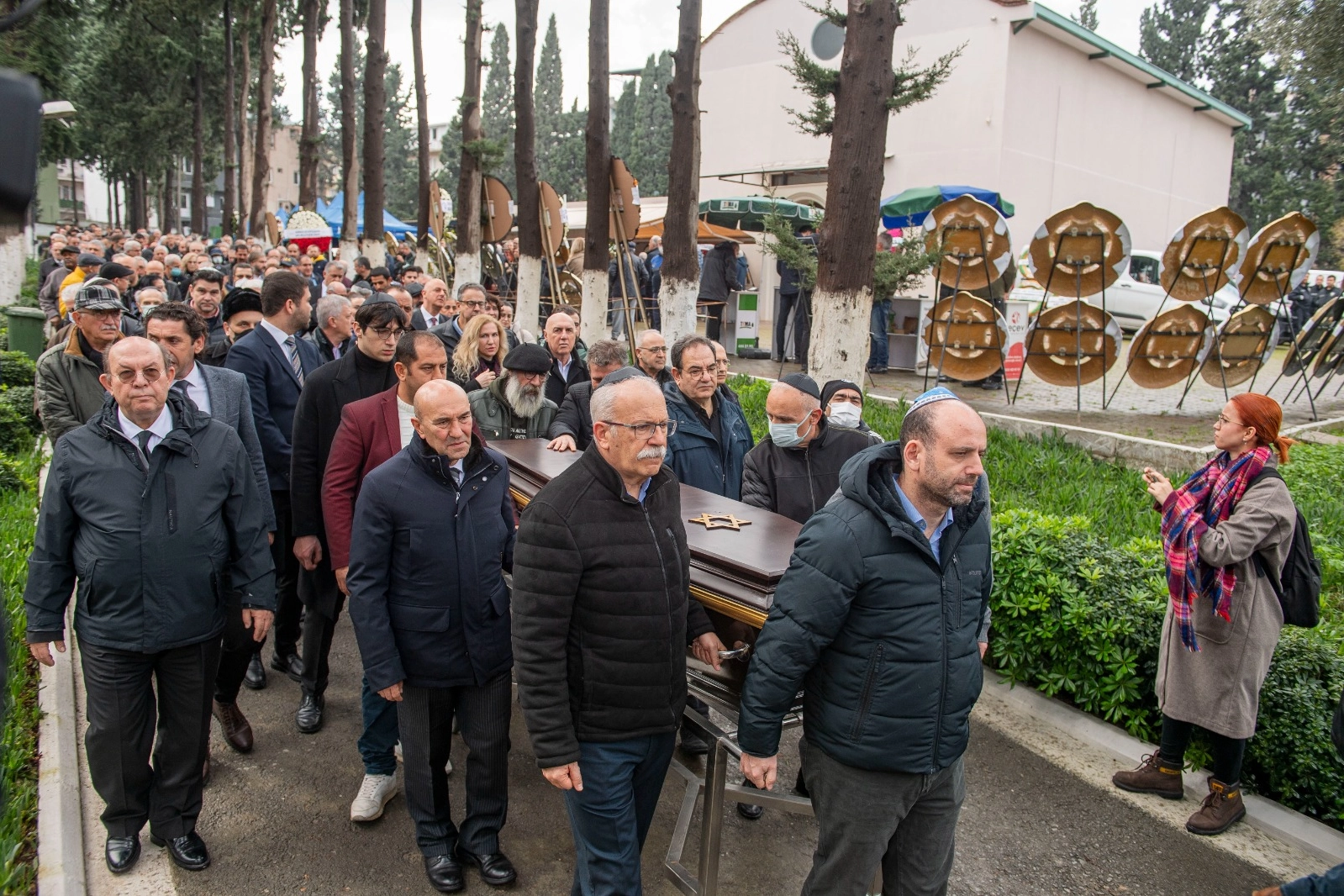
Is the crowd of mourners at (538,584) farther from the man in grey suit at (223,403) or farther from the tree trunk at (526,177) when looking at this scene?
the tree trunk at (526,177)

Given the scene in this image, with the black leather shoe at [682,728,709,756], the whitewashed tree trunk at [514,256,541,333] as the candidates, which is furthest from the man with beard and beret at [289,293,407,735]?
the whitewashed tree trunk at [514,256,541,333]

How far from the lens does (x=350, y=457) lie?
14.3 feet

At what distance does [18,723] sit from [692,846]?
304 centimetres

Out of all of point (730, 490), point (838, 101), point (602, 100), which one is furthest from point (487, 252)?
point (730, 490)

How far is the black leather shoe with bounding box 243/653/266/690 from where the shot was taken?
5.36 meters

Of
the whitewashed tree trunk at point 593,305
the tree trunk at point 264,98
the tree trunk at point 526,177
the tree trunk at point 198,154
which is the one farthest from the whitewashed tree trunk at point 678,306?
the tree trunk at point 198,154

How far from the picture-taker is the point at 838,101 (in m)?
8.80

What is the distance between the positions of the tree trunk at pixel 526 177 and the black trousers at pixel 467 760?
37.0 ft

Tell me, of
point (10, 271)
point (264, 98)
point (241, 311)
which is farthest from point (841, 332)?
point (264, 98)

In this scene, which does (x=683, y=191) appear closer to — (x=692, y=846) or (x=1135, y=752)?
(x=1135, y=752)

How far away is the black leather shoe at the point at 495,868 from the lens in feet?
12.1

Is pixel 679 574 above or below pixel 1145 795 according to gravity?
above

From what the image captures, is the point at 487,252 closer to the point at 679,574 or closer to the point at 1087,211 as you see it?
the point at 1087,211

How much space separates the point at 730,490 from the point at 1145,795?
7.66 feet
